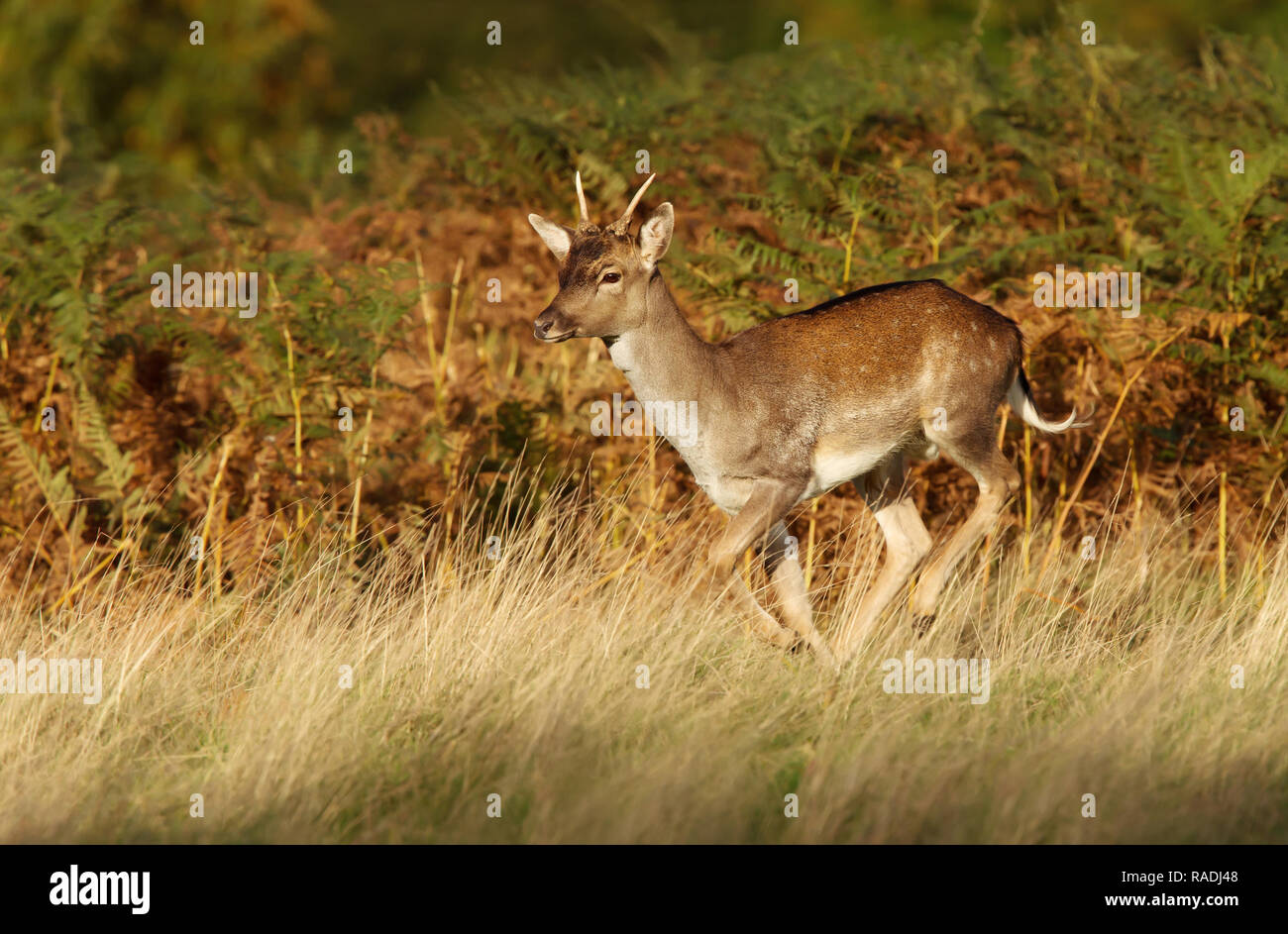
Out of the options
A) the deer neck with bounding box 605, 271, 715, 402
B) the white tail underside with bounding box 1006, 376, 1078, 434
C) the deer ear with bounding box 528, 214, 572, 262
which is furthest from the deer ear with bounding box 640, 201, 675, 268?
the white tail underside with bounding box 1006, 376, 1078, 434

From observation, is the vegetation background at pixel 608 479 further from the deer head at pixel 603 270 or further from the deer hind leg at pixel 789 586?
the deer head at pixel 603 270

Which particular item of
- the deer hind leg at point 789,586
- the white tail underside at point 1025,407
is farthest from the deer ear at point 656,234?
the white tail underside at point 1025,407

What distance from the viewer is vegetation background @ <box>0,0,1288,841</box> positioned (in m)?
5.68

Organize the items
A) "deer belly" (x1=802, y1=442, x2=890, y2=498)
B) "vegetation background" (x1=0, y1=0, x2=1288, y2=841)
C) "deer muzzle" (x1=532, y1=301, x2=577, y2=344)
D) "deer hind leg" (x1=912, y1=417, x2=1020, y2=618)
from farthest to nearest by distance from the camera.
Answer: "deer hind leg" (x1=912, y1=417, x2=1020, y2=618) < "deer belly" (x1=802, y1=442, x2=890, y2=498) < "deer muzzle" (x1=532, y1=301, x2=577, y2=344) < "vegetation background" (x1=0, y1=0, x2=1288, y2=841)

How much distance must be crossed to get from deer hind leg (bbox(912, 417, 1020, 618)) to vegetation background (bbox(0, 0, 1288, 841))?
0.30 m

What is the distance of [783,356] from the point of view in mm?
7152

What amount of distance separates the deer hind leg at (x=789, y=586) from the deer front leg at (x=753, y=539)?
19 cm

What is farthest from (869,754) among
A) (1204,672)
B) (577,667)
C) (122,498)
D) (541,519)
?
(122,498)

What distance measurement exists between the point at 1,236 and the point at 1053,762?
5.86m

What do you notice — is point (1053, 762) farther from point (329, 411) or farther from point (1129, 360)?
point (329, 411)

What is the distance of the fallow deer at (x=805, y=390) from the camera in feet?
22.0

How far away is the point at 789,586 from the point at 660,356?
1286 millimetres

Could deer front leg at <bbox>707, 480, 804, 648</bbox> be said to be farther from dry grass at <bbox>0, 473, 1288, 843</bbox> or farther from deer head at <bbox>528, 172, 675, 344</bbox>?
deer head at <bbox>528, 172, 675, 344</bbox>

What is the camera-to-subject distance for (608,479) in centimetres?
879
